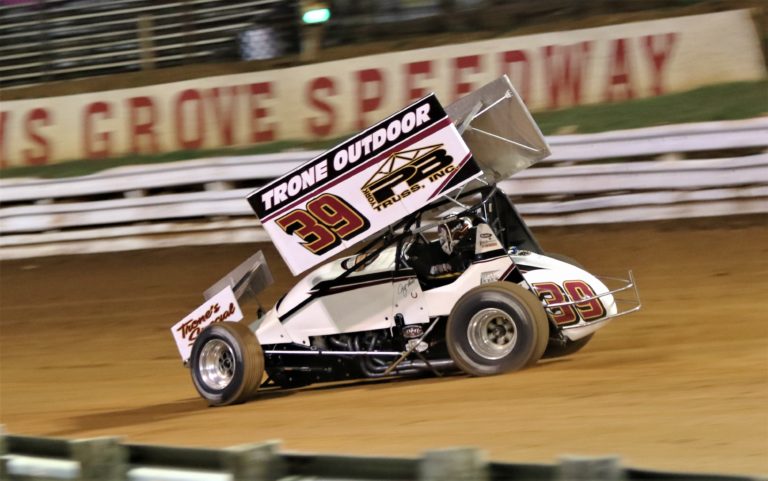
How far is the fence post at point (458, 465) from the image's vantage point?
3949mm

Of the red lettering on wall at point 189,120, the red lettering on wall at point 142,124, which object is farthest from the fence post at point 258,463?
the red lettering on wall at point 142,124

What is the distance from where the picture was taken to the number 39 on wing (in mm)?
8117

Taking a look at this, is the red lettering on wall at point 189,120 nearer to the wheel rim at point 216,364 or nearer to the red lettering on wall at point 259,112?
the red lettering on wall at point 259,112

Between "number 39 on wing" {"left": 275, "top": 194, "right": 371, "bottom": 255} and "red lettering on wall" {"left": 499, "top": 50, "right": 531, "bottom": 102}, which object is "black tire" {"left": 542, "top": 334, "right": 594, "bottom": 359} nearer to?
"number 39 on wing" {"left": 275, "top": 194, "right": 371, "bottom": 255}

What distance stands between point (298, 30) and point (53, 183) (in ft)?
15.6

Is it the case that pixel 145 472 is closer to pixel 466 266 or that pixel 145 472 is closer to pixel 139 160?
pixel 466 266

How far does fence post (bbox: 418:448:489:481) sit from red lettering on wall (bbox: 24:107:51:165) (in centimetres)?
1585

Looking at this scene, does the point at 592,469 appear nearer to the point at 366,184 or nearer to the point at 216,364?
the point at 366,184

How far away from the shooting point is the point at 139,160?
58.0ft

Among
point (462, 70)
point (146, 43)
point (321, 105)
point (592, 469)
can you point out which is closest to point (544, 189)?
point (462, 70)

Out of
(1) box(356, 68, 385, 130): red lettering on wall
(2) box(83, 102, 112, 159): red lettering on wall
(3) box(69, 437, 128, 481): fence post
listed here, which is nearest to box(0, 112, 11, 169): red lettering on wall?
(2) box(83, 102, 112, 159): red lettering on wall

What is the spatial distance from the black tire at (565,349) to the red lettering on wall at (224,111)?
968 centimetres

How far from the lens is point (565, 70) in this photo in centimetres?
1570

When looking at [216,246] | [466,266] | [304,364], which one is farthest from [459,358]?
[216,246]
